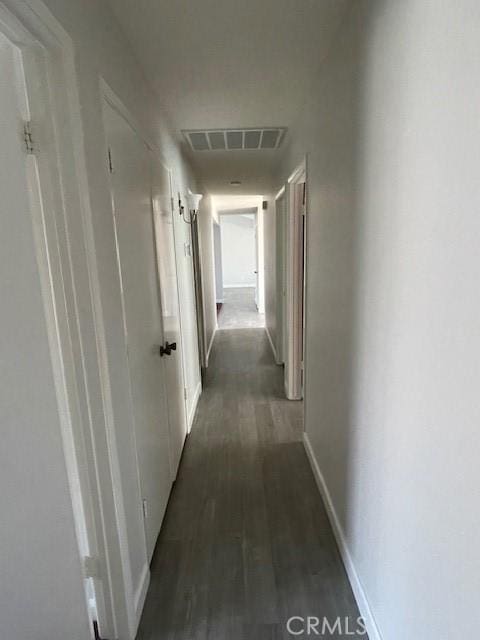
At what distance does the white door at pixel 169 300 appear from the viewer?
86.7 inches

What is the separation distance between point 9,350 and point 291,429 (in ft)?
7.94

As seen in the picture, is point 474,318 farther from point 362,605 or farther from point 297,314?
point 297,314

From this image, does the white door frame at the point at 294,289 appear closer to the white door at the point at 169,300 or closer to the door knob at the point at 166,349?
the white door at the point at 169,300

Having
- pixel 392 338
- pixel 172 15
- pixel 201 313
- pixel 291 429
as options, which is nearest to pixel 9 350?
pixel 392 338

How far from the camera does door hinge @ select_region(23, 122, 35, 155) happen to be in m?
1.04

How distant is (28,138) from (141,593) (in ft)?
5.80

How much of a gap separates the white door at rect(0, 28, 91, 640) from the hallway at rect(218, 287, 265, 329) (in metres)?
5.62

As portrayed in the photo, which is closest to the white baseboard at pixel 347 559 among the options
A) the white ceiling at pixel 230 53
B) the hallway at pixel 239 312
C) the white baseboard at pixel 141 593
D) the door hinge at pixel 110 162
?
the white baseboard at pixel 141 593

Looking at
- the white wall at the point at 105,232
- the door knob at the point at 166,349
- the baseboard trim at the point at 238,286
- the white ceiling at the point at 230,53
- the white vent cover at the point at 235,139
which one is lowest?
the baseboard trim at the point at 238,286

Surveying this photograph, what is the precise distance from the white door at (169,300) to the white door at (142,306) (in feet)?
0.43

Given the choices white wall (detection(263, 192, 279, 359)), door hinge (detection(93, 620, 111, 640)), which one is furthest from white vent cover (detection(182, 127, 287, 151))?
door hinge (detection(93, 620, 111, 640))

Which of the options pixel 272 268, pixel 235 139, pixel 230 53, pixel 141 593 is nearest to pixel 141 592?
pixel 141 593

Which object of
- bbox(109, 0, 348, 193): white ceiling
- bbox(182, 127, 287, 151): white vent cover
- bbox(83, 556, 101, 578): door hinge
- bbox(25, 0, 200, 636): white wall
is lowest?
bbox(83, 556, 101, 578): door hinge

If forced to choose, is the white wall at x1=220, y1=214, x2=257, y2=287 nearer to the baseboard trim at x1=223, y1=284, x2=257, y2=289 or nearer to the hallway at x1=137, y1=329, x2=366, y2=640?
the baseboard trim at x1=223, y1=284, x2=257, y2=289
